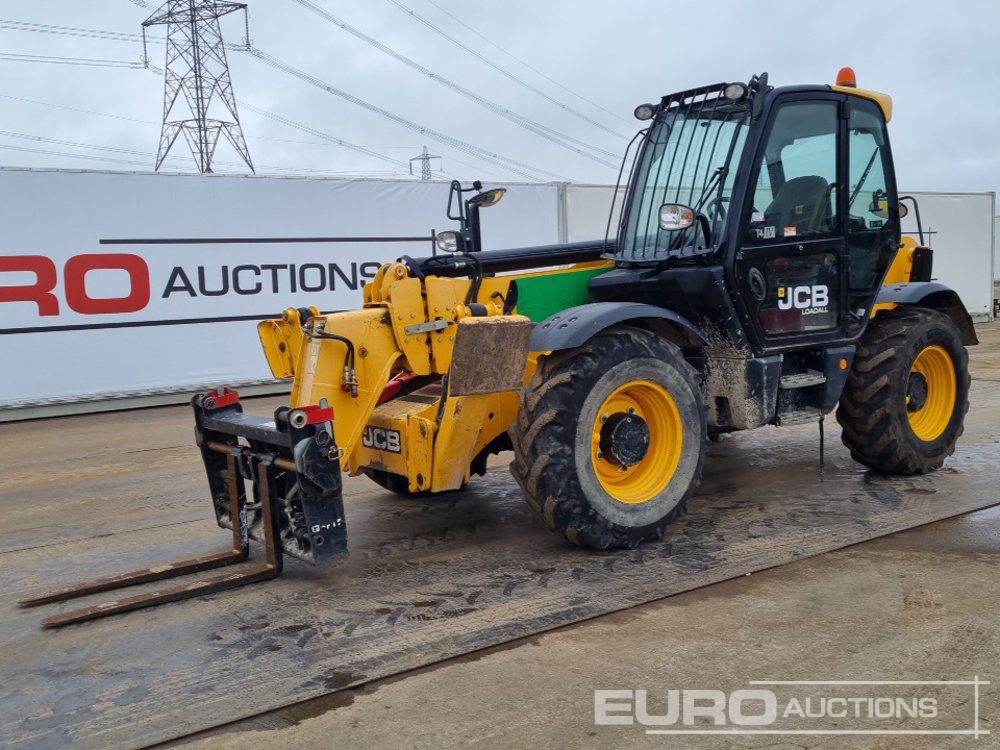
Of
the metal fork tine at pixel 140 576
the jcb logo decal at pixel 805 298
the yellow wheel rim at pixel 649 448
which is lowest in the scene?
the metal fork tine at pixel 140 576

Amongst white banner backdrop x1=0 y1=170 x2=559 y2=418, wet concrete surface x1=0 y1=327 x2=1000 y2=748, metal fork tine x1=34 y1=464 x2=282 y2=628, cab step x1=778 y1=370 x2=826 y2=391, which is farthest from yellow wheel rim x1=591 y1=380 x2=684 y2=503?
white banner backdrop x1=0 y1=170 x2=559 y2=418

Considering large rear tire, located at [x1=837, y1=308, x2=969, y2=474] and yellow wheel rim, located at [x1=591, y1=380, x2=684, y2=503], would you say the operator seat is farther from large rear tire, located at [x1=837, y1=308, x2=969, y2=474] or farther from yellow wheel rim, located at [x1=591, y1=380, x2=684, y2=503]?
yellow wheel rim, located at [x1=591, y1=380, x2=684, y2=503]

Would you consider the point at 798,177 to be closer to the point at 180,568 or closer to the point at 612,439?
the point at 612,439

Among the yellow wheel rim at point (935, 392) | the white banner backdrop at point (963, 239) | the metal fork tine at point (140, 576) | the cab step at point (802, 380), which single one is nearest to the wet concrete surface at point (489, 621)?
the metal fork tine at point (140, 576)

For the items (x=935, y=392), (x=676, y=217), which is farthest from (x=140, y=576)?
(x=935, y=392)

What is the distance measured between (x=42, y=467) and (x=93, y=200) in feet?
A: 14.7

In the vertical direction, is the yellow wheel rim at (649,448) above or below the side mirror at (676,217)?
below

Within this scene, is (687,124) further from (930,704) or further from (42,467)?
(42,467)

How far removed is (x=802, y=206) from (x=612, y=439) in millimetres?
2058

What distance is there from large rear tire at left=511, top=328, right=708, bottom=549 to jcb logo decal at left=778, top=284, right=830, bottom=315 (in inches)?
40.9

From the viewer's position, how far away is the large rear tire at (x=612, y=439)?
474cm

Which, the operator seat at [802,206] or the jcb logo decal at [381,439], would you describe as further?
the operator seat at [802,206]

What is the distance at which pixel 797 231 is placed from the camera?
589 cm

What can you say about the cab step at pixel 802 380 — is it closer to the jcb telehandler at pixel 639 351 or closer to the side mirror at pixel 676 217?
the jcb telehandler at pixel 639 351
